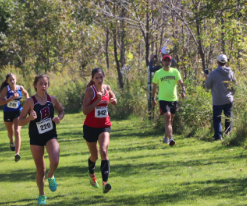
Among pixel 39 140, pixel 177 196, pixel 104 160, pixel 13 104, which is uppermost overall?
pixel 13 104

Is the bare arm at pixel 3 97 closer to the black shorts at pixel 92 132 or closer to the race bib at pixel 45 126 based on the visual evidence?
the black shorts at pixel 92 132

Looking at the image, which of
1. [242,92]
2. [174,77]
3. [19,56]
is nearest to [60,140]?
[174,77]

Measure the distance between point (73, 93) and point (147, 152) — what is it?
13725mm

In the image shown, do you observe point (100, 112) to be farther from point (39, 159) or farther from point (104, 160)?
point (39, 159)

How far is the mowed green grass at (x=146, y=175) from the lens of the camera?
6.42m

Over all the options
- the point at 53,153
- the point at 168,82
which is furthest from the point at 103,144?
the point at 168,82

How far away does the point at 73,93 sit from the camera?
77.6 feet

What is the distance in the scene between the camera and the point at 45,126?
6.18 m

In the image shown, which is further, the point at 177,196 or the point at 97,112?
the point at 97,112

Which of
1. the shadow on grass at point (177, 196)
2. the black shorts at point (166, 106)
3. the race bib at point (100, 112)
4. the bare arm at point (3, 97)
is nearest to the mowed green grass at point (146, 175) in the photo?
the shadow on grass at point (177, 196)

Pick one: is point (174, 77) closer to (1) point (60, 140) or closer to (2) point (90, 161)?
(2) point (90, 161)

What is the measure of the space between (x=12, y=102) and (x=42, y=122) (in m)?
4.31

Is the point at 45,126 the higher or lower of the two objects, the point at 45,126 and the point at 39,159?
the higher

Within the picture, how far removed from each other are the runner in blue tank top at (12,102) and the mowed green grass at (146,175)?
659mm
